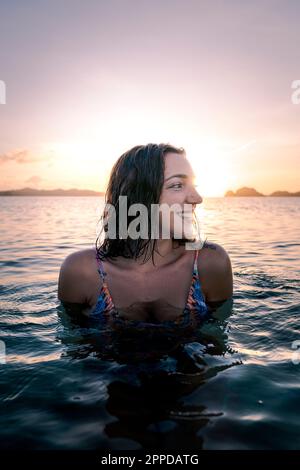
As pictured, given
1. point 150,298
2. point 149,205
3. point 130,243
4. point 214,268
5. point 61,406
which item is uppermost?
point 149,205

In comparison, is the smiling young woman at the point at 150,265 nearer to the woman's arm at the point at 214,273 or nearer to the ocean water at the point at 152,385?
the woman's arm at the point at 214,273

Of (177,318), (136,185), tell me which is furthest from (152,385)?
(136,185)

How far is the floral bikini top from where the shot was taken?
3646mm

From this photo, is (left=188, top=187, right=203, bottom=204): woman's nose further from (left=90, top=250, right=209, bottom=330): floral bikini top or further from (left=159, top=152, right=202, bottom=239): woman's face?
(left=90, top=250, right=209, bottom=330): floral bikini top

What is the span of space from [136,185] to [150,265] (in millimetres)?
837

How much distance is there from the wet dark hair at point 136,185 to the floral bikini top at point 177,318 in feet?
0.81

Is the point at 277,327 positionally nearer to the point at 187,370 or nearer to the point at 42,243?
the point at 187,370

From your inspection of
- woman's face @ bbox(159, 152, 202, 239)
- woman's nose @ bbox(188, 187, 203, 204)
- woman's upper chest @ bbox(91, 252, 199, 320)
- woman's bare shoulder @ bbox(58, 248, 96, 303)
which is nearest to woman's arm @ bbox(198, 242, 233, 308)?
woman's upper chest @ bbox(91, 252, 199, 320)

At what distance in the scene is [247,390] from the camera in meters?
2.61

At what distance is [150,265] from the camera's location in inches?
156

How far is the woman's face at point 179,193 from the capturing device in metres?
3.60

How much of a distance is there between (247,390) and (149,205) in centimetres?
185

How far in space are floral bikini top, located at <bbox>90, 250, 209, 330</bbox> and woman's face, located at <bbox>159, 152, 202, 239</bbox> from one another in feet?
1.69

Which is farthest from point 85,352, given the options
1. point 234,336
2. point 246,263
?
point 246,263
